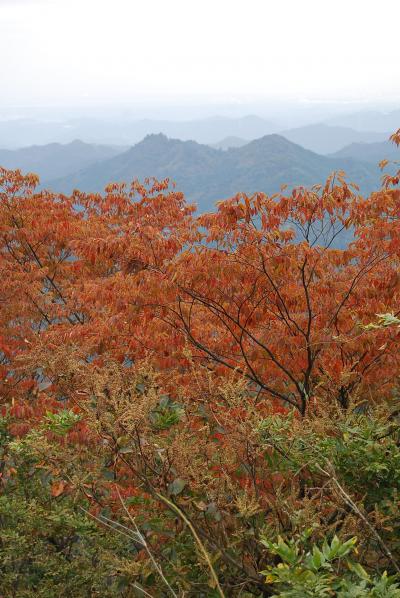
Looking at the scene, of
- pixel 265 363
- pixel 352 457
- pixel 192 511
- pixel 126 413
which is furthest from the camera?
pixel 265 363

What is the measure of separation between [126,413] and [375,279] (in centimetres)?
589

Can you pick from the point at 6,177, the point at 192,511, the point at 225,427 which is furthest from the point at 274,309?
the point at 6,177

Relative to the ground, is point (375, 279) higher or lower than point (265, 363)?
higher

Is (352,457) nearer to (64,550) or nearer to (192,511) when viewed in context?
(192,511)

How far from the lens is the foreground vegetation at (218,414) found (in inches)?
169

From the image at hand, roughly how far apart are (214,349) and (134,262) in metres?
2.35

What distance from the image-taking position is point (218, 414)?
16.8 feet

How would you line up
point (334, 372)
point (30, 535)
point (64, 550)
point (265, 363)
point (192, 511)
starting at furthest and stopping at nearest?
point (265, 363) < point (334, 372) < point (64, 550) < point (30, 535) < point (192, 511)

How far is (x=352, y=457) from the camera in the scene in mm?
4504

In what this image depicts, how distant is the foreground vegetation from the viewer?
14.1 feet

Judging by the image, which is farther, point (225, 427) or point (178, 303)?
point (178, 303)

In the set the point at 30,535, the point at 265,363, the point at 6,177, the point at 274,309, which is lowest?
the point at 30,535

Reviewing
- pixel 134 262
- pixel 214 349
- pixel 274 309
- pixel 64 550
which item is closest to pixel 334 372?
pixel 274 309

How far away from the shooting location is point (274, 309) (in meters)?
9.21
